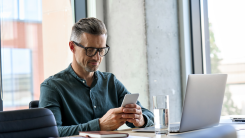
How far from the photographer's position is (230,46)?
108 inches

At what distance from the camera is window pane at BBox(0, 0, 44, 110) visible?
2.55m

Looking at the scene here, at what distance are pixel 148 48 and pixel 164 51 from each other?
0.19m

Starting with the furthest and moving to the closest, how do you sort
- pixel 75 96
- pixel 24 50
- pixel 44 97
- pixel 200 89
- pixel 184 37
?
1. pixel 184 37
2. pixel 24 50
3. pixel 75 96
4. pixel 44 97
5. pixel 200 89

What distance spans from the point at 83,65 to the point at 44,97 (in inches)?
13.7

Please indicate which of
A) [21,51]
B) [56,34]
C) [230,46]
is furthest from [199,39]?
[21,51]

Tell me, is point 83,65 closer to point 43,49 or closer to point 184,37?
point 43,49

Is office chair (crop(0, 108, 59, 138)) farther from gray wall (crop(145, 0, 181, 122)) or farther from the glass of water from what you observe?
gray wall (crop(145, 0, 181, 122))

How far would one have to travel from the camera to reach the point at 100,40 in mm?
1779

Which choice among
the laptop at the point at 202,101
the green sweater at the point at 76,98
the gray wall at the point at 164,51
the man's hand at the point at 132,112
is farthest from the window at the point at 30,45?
the laptop at the point at 202,101


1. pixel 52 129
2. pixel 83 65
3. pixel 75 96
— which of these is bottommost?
pixel 52 129

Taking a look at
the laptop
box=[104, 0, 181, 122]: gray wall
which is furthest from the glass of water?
box=[104, 0, 181, 122]: gray wall

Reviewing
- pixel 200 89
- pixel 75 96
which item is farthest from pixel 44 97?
pixel 200 89

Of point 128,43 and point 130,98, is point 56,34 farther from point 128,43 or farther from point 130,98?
point 130,98

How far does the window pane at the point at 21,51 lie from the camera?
2.55 metres
